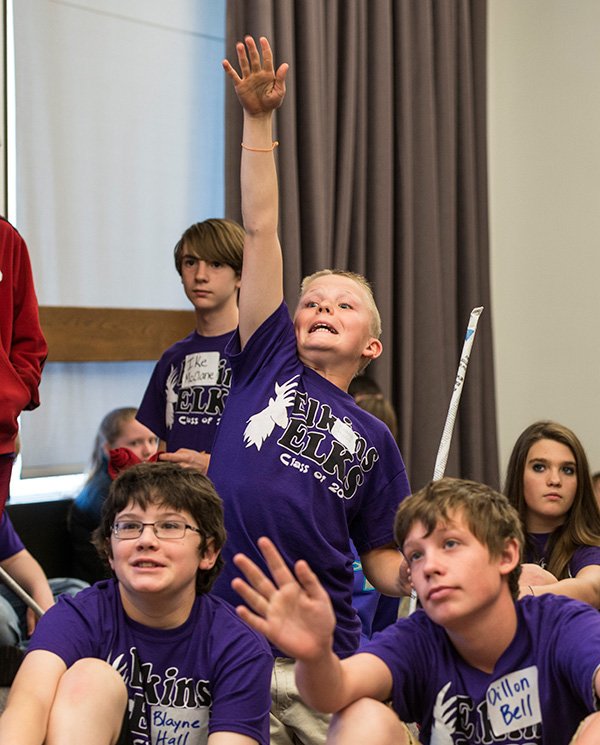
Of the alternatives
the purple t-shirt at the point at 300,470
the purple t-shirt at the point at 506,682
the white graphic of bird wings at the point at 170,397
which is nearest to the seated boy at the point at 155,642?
the purple t-shirt at the point at 300,470

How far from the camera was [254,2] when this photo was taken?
3.28 m

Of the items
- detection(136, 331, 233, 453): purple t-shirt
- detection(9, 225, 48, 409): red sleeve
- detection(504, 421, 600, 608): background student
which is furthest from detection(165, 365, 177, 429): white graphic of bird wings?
detection(504, 421, 600, 608): background student

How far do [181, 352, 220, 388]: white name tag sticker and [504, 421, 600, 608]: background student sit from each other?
0.77m

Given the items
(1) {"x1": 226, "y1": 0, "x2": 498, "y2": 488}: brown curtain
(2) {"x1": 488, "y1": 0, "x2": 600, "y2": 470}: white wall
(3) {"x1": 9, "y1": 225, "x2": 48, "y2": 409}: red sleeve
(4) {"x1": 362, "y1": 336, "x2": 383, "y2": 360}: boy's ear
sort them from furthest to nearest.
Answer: (2) {"x1": 488, "y1": 0, "x2": 600, "y2": 470}: white wall
(1) {"x1": 226, "y1": 0, "x2": 498, "y2": 488}: brown curtain
(3) {"x1": 9, "y1": 225, "x2": 48, "y2": 409}: red sleeve
(4) {"x1": 362, "y1": 336, "x2": 383, "y2": 360}: boy's ear

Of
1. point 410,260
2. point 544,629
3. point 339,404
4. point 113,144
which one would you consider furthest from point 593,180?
point 544,629

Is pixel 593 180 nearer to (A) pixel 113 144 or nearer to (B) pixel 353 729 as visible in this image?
(A) pixel 113 144

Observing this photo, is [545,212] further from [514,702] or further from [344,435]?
[514,702]

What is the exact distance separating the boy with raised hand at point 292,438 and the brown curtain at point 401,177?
1.55 meters

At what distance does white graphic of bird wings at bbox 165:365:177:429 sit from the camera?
2.29 metres

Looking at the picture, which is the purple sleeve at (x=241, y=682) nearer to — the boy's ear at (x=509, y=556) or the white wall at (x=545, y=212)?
the boy's ear at (x=509, y=556)

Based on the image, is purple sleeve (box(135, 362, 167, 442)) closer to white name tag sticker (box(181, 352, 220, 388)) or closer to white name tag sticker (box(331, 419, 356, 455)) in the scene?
white name tag sticker (box(181, 352, 220, 388))

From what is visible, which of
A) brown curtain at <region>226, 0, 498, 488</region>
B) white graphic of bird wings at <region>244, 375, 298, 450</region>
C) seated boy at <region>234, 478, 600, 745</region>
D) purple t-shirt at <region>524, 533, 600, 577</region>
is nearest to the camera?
seated boy at <region>234, 478, 600, 745</region>

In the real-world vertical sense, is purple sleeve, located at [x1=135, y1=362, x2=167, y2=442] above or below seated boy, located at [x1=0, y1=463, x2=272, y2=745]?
above

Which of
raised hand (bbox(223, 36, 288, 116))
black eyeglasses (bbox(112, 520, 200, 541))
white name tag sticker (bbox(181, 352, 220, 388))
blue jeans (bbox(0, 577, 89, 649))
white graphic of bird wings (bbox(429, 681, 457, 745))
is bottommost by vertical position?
blue jeans (bbox(0, 577, 89, 649))
